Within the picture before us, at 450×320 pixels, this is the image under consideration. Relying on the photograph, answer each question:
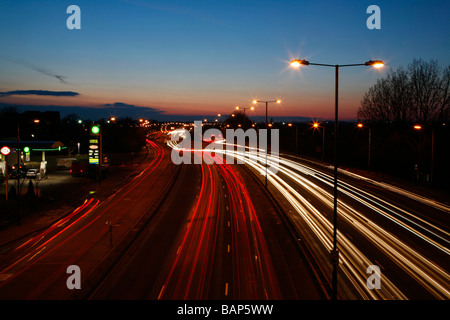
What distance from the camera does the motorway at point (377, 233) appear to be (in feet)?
47.7

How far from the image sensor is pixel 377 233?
70.0ft

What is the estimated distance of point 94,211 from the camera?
28.8 meters

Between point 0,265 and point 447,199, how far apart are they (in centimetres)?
3449

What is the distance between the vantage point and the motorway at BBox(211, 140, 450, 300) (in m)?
14.5

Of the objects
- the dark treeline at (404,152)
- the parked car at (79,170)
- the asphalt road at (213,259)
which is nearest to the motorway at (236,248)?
the asphalt road at (213,259)

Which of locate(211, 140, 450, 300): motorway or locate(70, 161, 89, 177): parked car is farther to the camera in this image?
locate(70, 161, 89, 177): parked car

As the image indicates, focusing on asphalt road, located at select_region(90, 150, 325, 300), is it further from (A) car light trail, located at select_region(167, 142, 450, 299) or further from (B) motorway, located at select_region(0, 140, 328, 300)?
(A) car light trail, located at select_region(167, 142, 450, 299)

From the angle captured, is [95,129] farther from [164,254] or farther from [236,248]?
[236,248]

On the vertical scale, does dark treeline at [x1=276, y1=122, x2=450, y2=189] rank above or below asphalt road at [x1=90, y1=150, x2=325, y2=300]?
above

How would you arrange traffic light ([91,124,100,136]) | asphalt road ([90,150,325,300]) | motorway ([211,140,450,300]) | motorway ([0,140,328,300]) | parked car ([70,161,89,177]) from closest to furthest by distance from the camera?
asphalt road ([90,150,325,300])
motorway ([0,140,328,300])
motorway ([211,140,450,300])
traffic light ([91,124,100,136])
parked car ([70,161,89,177])

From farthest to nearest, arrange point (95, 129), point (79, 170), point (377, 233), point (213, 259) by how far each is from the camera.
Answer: point (79, 170)
point (95, 129)
point (377, 233)
point (213, 259)

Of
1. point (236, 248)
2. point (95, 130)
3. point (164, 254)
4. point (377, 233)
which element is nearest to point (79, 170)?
point (95, 130)

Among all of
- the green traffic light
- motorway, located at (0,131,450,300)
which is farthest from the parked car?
motorway, located at (0,131,450,300)

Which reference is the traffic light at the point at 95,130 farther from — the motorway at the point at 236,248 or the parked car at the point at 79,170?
the motorway at the point at 236,248
